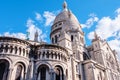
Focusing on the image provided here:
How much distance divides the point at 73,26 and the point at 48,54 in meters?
18.1

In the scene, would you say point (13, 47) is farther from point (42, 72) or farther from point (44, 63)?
point (42, 72)

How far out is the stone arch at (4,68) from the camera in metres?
22.7

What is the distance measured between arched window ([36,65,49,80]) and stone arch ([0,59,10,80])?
471 centimetres

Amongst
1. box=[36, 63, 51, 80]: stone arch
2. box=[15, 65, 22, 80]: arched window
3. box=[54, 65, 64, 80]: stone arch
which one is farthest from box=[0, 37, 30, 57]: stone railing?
box=[54, 65, 64, 80]: stone arch

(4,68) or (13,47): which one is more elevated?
(13,47)

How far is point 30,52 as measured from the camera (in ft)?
85.5

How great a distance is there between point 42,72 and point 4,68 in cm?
559

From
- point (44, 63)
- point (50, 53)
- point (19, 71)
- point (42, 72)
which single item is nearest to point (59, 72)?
point (42, 72)

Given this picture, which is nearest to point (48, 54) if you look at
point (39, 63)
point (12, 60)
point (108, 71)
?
point (39, 63)

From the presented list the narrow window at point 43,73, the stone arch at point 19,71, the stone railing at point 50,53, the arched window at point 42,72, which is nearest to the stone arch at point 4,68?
the stone arch at point 19,71

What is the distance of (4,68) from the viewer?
76.9ft

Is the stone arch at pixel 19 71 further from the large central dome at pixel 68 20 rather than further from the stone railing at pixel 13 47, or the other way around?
the large central dome at pixel 68 20

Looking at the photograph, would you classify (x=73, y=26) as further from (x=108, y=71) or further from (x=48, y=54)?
(x=48, y=54)

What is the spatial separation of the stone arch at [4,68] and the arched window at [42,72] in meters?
4.71
